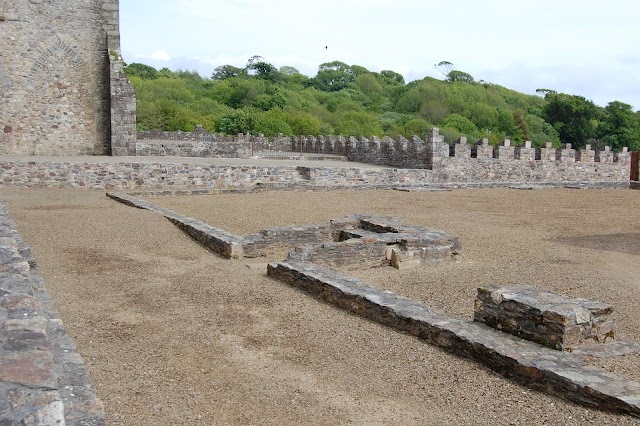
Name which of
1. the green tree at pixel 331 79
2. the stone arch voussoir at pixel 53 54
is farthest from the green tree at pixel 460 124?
the stone arch voussoir at pixel 53 54

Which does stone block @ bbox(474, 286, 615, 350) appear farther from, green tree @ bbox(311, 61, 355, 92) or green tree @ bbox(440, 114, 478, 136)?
green tree @ bbox(311, 61, 355, 92)

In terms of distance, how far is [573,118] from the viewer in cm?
5866

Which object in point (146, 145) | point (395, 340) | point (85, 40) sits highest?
point (85, 40)

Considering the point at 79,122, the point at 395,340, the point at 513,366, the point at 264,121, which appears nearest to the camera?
the point at 513,366

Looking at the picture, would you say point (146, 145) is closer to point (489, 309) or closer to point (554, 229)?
point (554, 229)

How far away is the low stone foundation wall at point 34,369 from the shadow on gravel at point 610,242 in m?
7.32

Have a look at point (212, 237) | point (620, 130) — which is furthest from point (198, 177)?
point (620, 130)

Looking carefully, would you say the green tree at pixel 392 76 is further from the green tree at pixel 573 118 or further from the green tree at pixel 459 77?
the green tree at pixel 573 118

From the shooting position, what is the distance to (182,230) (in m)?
9.80

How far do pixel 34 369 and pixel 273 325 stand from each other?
2.77 meters

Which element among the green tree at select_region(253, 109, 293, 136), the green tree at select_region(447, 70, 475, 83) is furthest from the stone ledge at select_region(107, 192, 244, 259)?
the green tree at select_region(447, 70, 475, 83)

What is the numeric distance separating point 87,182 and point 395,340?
13016 mm

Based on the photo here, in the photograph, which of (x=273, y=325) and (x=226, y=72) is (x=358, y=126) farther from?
(x=273, y=325)

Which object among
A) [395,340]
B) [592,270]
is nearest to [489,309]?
[395,340]
